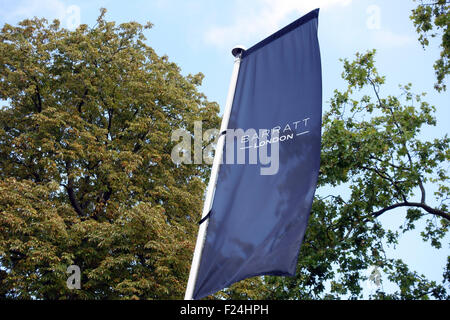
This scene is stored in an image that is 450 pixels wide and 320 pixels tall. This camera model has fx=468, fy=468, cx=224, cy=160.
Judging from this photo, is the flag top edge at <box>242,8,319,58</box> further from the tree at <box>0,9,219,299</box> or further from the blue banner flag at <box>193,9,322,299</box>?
the tree at <box>0,9,219,299</box>

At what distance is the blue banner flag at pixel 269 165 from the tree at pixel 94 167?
831 cm

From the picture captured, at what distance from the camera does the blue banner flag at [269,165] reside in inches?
197

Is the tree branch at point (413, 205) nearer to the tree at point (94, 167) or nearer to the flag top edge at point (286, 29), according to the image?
the tree at point (94, 167)

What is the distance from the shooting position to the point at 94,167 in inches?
654

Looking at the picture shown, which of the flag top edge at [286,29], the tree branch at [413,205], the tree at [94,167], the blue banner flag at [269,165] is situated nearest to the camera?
the blue banner flag at [269,165]

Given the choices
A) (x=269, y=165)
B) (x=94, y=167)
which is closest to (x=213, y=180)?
(x=269, y=165)

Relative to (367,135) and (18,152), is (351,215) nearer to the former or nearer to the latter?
(367,135)

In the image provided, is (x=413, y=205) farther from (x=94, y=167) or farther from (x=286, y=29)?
(x=286, y=29)

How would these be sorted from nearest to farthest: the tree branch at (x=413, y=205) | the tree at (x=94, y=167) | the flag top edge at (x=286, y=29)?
the flag top edge at (x=286, y=29) < the tree at (x=94, y=167) < the tree branch at (x=413, y=205)

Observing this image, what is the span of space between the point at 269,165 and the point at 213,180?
0.71 meters

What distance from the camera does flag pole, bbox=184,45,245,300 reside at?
17.1 feet

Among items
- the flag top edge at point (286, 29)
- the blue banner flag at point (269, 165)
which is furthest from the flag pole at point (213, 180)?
the flag top edge at point (286, 29)

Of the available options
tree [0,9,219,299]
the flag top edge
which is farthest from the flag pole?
tree [0,9,219,299]
